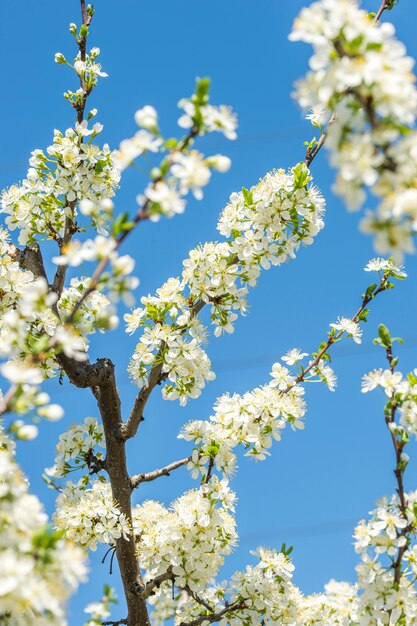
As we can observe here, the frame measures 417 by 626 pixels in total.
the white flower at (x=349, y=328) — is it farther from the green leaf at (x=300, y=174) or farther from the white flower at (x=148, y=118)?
the white flower at (x=148, y=118)

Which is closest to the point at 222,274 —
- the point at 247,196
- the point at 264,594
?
the point at 247,196

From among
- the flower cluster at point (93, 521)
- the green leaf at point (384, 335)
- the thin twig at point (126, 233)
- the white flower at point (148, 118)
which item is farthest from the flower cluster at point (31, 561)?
the flower cluster at point (93, 521)

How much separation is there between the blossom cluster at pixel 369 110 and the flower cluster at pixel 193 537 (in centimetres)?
223

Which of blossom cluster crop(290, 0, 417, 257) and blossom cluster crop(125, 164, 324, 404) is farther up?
blossom cluster crop(125, 164, 324, 404)

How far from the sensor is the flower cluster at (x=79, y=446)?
171 inches

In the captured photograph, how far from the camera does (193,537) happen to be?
3.79 metres

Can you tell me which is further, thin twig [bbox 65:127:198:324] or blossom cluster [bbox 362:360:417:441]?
blossom cluster [bbox 362:360:417:441]

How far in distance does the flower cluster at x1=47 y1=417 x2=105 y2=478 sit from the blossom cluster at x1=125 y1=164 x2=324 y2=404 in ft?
1.98

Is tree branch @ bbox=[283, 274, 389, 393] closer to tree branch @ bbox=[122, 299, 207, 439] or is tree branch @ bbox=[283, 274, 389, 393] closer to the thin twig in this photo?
tree branch @ bbox=[122, 299, 207, 439]

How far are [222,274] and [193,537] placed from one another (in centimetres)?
150

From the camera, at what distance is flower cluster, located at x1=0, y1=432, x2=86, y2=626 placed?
5.90ft

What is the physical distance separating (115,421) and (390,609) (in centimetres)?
208

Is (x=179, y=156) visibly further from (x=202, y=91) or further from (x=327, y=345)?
(x=327, y=345)

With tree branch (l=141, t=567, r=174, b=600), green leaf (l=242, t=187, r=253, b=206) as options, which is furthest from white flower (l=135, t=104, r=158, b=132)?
tree branch (l=141, t=567, r=174, b=600)
